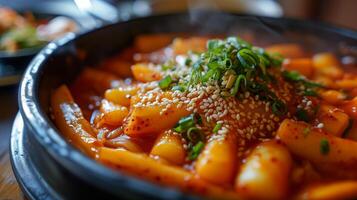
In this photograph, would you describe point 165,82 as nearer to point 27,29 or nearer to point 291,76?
point 291,76

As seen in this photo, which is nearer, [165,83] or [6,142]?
[165,83]

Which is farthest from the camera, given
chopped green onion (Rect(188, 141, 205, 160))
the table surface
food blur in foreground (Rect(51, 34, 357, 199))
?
the table surface

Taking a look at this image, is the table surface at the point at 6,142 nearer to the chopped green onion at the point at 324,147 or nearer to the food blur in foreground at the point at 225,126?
the food blur in foreground at the point at 225,126

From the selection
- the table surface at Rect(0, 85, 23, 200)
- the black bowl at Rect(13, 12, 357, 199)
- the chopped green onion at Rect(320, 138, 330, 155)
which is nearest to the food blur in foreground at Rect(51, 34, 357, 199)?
the chopped green onion at Rect(320, 138, 330, 155)

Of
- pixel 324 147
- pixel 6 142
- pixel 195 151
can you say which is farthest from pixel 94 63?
pixel 324 147

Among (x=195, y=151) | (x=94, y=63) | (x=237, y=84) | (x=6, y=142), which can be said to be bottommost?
(x=6, y=142)

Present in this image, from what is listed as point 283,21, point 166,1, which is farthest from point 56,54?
point 166,1

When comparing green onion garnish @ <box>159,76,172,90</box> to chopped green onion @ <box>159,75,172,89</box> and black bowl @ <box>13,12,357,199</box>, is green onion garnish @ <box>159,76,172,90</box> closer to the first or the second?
chopped green onion @ <box>159,75,172,89</box>
